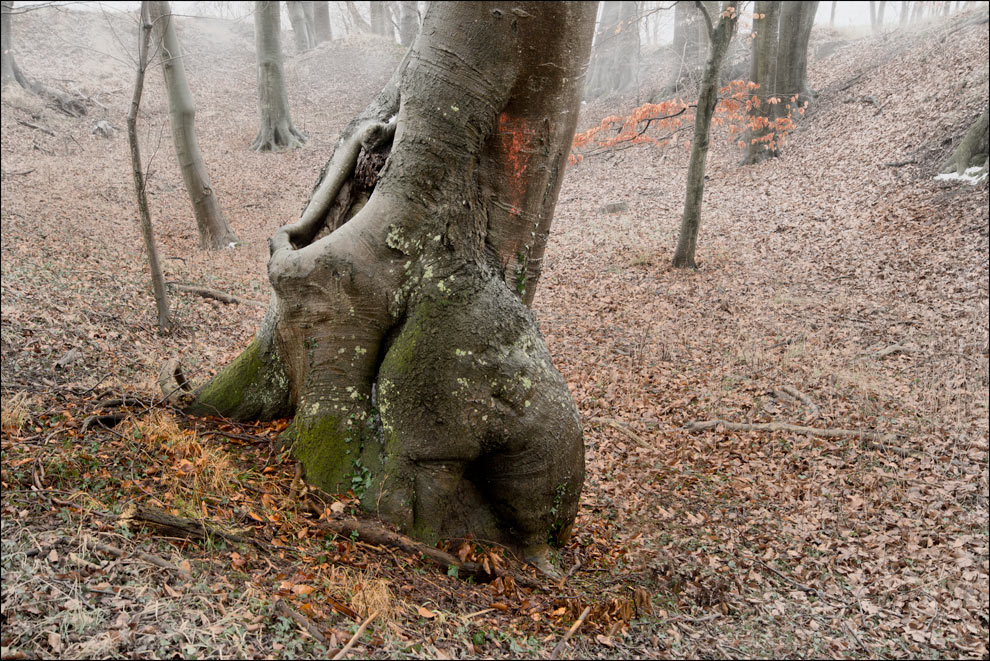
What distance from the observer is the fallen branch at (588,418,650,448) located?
669 centimetres

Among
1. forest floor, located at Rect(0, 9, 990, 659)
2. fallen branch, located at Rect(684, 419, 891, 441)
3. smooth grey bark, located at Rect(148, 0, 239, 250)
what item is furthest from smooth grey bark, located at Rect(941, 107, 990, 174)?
smooth grey bark, located at Rect(148, 0, 239, 250)

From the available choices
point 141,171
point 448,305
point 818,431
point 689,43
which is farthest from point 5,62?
point 818,431

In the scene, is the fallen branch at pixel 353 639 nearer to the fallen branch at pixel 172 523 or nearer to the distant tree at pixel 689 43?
the fallen branch at pixel 172 523

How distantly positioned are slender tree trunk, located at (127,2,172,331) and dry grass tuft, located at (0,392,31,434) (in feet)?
10.5

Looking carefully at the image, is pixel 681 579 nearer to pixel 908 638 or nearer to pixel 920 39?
pixel 908 638

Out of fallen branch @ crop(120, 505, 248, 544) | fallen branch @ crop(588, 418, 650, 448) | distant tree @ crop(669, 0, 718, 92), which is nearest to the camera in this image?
fallen branch @ crop(120, 505, 248, 544)

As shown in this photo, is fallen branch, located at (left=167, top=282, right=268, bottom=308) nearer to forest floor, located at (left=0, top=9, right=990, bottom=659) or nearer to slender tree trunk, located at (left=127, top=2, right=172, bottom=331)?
forest floor, located at (left=0, top=9, right=990, bottom=659)

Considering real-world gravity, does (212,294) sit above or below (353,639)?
above

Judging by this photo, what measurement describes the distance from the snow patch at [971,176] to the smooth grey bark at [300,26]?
28.6 m

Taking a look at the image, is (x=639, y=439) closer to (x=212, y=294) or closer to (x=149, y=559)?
(x=149, y=559)

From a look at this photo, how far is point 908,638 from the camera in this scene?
4.13 m

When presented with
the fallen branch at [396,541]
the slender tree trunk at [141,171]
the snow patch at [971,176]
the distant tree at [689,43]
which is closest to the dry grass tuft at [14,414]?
the fallen branch at [396,541]

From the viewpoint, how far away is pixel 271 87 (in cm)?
1925

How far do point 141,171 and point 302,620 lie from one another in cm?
600
